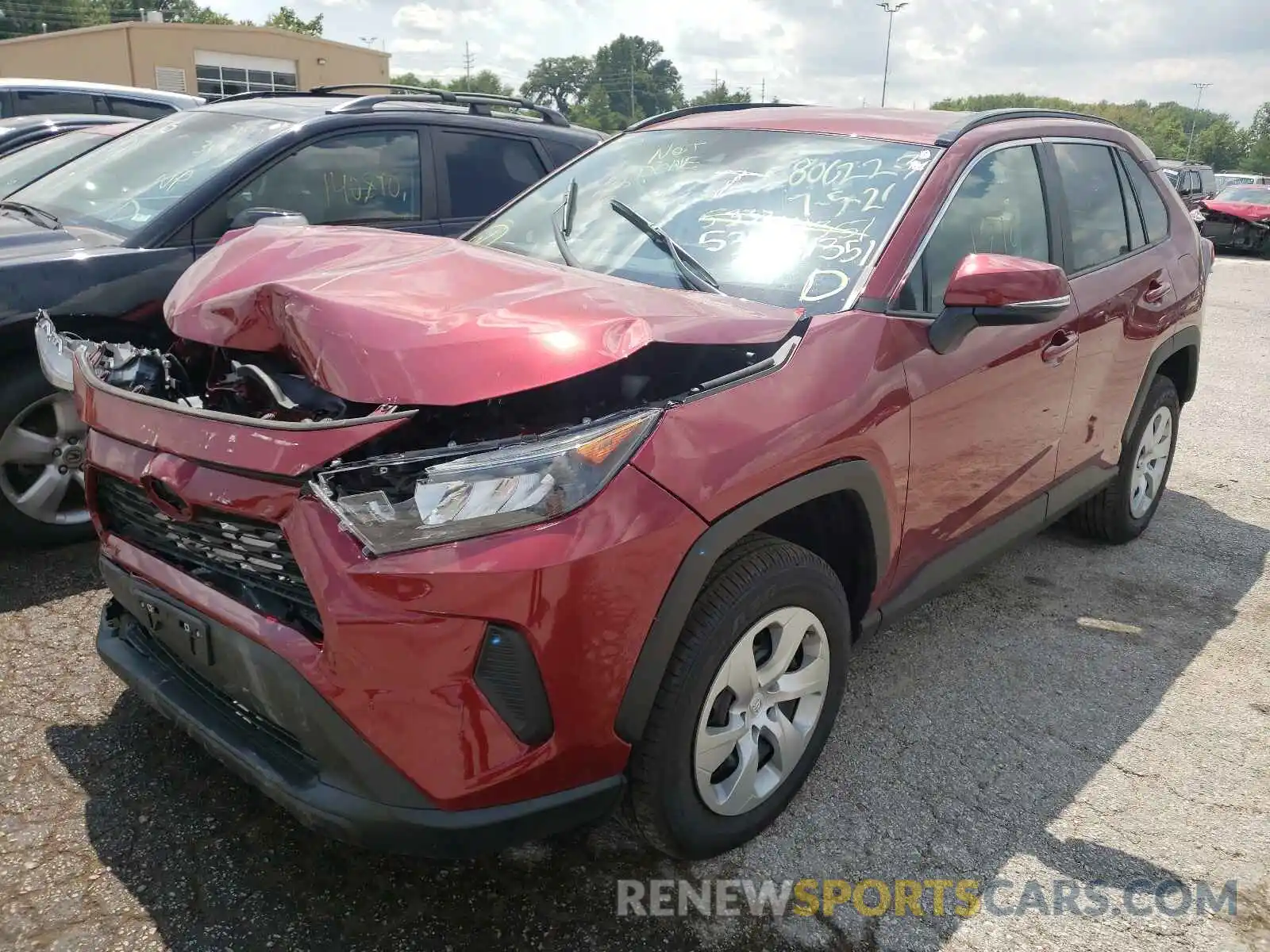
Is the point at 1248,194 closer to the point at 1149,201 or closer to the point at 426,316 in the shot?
the point at 1149,201

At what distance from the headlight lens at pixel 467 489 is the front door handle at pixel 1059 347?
1905 mm

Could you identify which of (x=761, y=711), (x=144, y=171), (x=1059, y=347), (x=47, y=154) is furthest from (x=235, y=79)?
(x=761, y=711)

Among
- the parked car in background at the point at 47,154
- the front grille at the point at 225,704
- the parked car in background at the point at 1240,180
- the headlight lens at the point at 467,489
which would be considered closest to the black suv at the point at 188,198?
the parked car in background at the point at 47,154

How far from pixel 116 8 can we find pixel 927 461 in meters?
84.0

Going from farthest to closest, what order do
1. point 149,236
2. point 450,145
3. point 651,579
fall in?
1. point 450,145
2. point 149,236
3. point 651,579

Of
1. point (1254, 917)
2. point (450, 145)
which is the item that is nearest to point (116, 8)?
point (450, 145)

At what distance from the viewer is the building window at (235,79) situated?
109ft

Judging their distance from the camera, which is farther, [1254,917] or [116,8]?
[116,8]

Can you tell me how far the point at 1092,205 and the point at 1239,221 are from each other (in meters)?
19.7

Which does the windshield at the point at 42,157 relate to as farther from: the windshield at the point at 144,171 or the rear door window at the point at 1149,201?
the rear door window at the point at 1149,201

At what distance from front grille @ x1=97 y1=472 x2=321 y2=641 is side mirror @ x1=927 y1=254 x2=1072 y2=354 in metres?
1.73

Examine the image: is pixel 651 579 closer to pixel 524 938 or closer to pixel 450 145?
pixel 524 938

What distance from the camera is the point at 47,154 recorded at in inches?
234

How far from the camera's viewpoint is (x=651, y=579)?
199 cm
